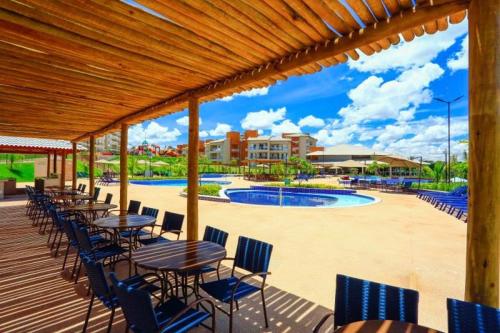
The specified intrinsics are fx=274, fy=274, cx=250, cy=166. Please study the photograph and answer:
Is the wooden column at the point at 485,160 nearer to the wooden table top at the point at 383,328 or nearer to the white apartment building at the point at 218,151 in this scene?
the wooden table top at the point at 383,328

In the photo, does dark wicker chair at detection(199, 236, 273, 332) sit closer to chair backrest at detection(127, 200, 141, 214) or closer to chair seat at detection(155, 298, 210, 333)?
chair seat at detection(155, 298, 210, 333)

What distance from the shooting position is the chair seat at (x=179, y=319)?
2217mm

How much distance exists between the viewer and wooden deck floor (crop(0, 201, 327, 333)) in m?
2.99

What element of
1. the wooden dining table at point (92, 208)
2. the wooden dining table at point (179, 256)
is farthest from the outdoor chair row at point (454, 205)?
the wooden dining table at point (92, 208)

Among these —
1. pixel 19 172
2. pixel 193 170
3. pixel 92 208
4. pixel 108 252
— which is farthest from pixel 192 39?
pixel 19 172

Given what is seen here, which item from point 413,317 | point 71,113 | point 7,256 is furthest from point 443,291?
point 71,113

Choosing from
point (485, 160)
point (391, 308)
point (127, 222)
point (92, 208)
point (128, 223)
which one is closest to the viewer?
point (485, 160)

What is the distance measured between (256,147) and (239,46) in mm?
59349

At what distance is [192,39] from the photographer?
3.03 metres

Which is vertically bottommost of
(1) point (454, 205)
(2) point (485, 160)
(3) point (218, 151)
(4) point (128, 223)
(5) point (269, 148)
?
(1) point (454, 205)

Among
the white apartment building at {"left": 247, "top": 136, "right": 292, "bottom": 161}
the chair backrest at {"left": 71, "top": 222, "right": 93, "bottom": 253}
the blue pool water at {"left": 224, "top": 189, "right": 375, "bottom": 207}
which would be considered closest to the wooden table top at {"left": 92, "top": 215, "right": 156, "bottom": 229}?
the chair backrest at {"left": 71, "top": 222, "right": 93, "bottom": 253}

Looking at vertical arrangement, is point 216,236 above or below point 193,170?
below

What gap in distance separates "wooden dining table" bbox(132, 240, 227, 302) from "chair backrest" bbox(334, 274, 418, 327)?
131cm

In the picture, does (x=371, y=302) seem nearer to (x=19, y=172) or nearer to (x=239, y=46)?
(x=239, y=46)
